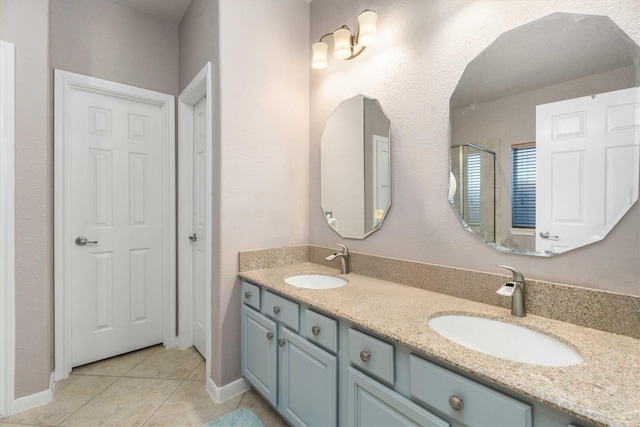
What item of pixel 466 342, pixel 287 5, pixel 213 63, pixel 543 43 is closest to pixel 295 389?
pixel 466 342

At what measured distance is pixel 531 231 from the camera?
3.92 feet

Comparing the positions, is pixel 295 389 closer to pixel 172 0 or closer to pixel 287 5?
pixel 287 5

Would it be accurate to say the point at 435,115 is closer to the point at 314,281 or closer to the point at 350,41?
the point at 350,41

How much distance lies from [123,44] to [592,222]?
123 inches

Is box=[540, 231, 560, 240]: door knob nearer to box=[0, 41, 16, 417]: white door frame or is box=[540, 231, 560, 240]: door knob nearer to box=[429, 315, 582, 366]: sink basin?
box=[429, 315, 582, 366]: sink basin

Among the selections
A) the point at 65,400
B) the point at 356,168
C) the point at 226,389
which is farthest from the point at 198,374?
the point at 356,168

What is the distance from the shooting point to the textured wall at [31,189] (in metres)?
1.76

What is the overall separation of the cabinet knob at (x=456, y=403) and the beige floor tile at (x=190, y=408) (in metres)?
1.44

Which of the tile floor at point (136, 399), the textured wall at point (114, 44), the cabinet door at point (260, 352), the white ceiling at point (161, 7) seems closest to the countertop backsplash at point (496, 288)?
the cabinet door at point (260, 352)

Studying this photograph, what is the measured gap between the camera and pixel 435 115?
4.91 feet

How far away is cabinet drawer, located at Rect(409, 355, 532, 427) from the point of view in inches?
29.4

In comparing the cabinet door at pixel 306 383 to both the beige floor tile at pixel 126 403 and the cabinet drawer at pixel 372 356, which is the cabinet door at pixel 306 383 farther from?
the beige floor tile at pixel 126 403

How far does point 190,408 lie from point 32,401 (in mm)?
925

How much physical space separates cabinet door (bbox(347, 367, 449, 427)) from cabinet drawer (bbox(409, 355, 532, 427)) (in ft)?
0.15
